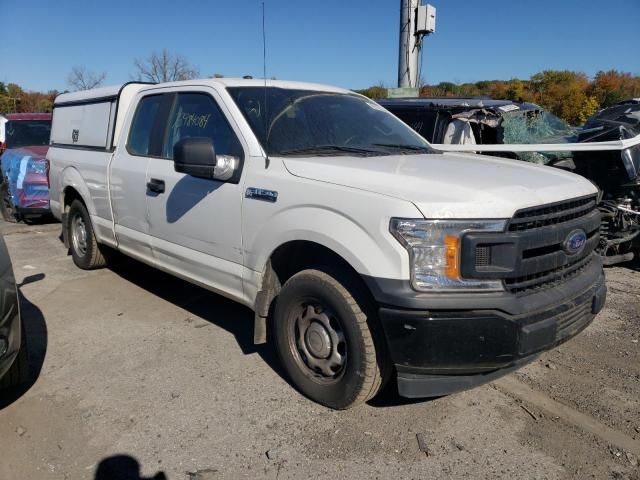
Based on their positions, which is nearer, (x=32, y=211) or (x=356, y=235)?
(x=356, y=235)

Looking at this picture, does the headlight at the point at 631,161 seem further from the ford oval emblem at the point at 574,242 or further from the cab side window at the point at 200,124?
the cab side window at the point at 200,124

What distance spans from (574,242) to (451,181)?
811 mm

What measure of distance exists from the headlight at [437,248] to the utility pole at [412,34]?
9.05m

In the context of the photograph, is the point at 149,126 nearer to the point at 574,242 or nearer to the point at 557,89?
the point at 574,242

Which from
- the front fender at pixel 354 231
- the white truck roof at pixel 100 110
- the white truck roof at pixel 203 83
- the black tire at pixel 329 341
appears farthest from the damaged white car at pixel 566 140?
the black tire at pixel 329 341

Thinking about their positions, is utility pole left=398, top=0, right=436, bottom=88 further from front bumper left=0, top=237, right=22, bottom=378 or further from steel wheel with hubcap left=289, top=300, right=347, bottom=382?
front bumper left=0, top=237, right=22, bottom=378

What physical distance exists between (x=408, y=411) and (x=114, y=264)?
4264 mm

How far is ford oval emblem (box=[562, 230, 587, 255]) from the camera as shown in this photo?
115 inches

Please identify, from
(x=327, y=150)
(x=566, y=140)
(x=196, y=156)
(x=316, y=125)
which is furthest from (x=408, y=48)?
(x=196, y=156)

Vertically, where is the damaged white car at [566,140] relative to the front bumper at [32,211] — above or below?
above

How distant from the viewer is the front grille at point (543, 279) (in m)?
2.69

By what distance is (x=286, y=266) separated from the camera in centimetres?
347

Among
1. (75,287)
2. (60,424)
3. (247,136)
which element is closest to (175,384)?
(60,424)

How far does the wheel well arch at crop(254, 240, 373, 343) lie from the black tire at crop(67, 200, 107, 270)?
298 centimetres
